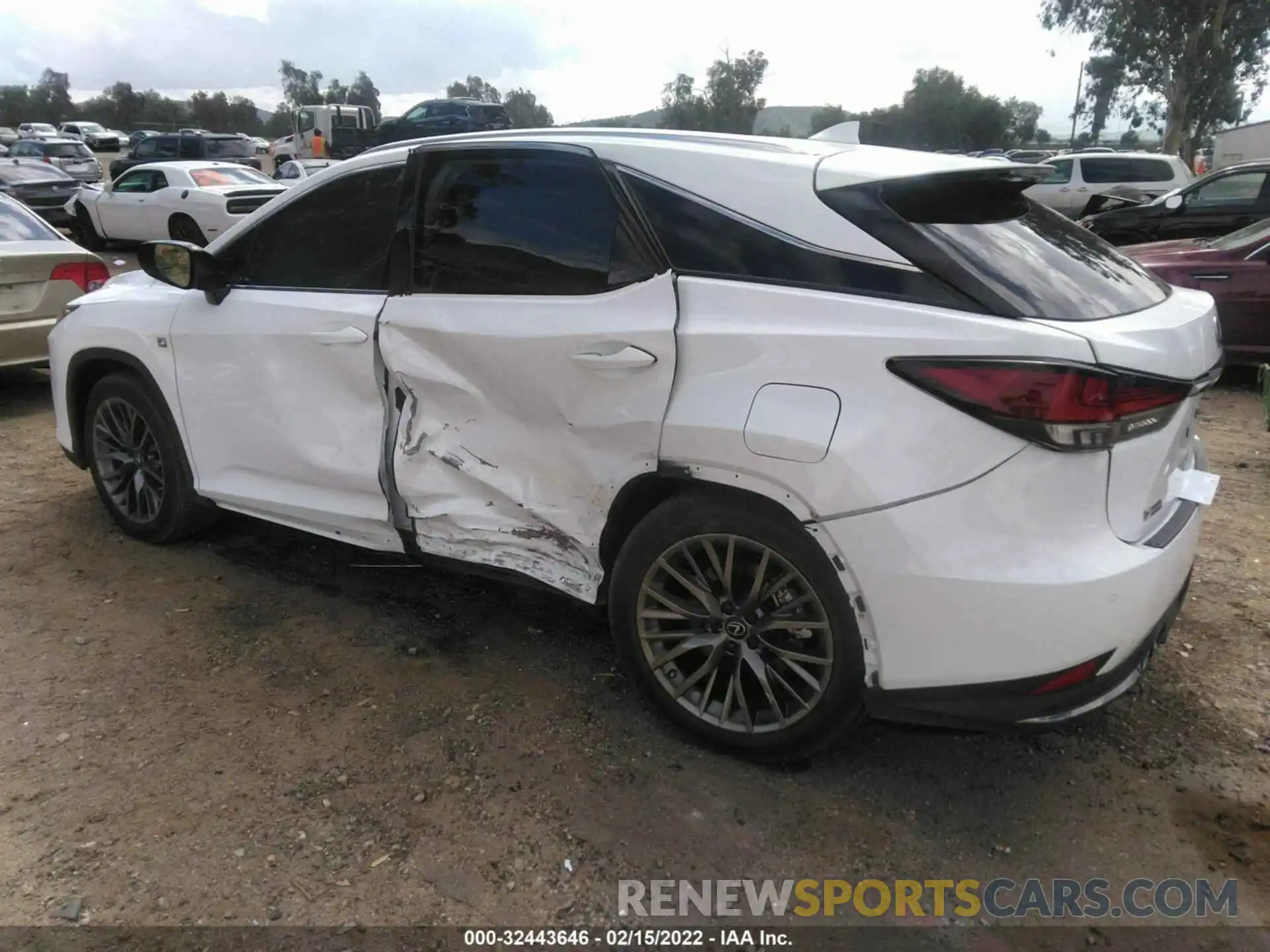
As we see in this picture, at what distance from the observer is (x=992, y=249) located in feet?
8.22

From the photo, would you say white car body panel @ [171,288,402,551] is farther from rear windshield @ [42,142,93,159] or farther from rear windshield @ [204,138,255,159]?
rear windshield @ [42,142,93,159]

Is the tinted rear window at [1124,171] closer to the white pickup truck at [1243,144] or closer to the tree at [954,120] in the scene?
the white pickup truck at [1243,144]

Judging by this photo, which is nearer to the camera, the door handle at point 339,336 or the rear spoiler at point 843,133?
the door handle at point 339,336

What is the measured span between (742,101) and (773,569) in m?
53.2

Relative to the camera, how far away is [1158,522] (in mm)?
2469

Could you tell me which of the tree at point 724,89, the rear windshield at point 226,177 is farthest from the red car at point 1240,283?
the tree at point 724,89

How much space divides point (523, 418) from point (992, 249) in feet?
4.83

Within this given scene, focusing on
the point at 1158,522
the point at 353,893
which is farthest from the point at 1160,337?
the point at 353,893

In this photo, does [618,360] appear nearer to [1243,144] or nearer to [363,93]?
[1243,144]

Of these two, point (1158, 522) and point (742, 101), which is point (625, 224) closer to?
point (1158, 522)

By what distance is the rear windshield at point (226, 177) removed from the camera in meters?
14.4

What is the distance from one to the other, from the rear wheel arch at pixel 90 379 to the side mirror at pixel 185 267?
44 cm

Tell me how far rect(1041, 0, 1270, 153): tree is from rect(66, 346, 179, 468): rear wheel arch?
3974cm

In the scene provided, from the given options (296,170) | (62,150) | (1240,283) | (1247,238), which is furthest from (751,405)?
(62,150)
